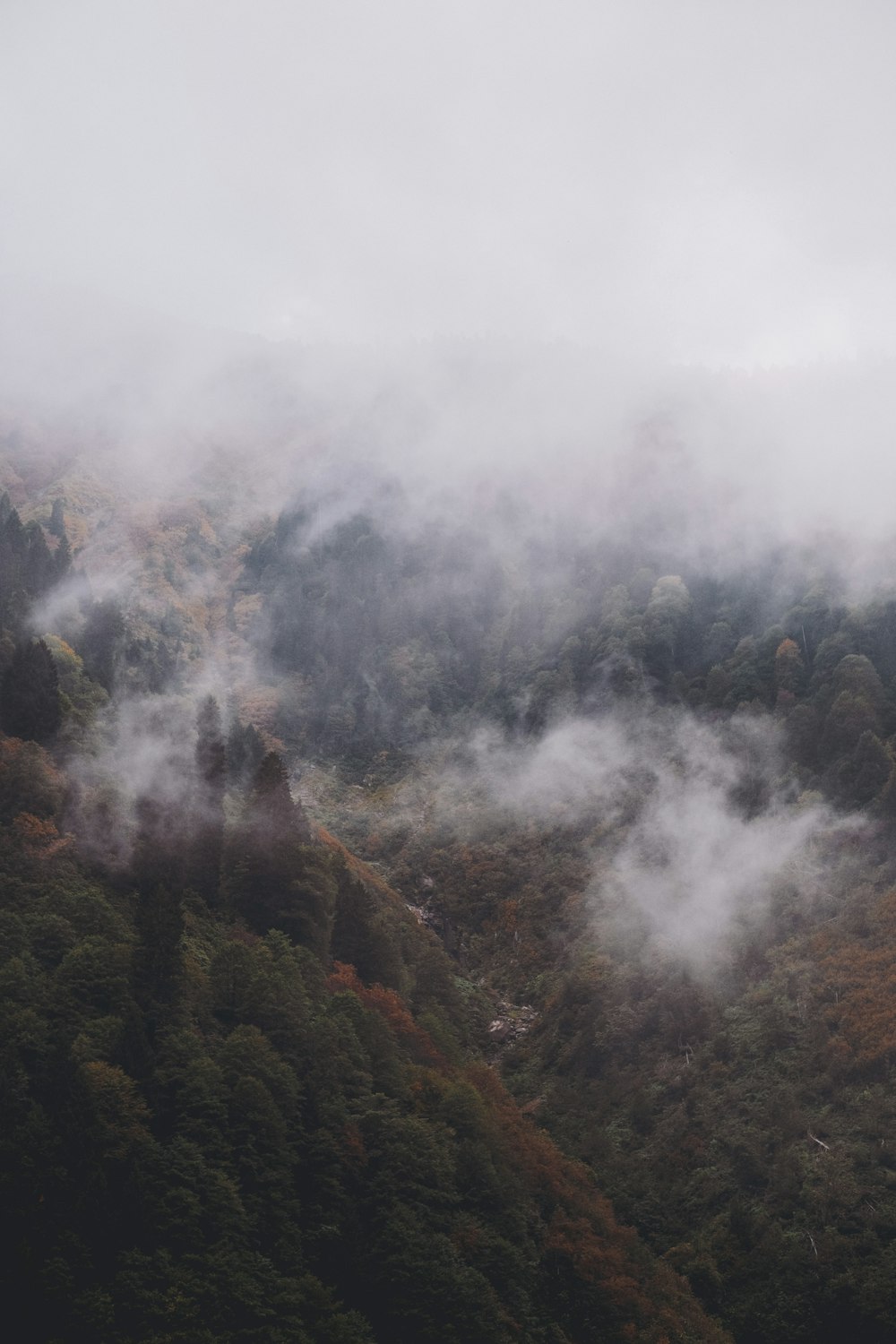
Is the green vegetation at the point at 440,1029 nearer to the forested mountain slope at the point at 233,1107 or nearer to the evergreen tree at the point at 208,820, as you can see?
the forested mountain slope at the point at 233,1107

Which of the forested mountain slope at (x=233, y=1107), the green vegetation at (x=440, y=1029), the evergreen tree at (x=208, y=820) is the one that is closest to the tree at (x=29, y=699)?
the forested mountain slope at (x=233, y=1107)

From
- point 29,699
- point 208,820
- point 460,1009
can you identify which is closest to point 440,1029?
point 460,1009

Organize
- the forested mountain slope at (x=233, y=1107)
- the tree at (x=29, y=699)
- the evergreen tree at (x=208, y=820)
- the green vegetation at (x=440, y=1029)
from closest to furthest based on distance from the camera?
1. the forested mountain slope at (x=233, y=1107)
2. the green vegetation at (x=440, y=1029)
3. the evergreen tree at (x=208, y=820)
4. the tree at (x=29, y=699)

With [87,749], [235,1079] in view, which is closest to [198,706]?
[87,749]

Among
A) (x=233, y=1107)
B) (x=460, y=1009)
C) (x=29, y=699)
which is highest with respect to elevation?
(x=29, y=699)

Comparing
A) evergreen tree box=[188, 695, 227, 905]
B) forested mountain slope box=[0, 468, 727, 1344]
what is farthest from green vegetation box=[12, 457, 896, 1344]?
evergreen tree box=[188, 695, 227, 905]

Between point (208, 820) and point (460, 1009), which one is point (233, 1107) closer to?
point (208, 820)

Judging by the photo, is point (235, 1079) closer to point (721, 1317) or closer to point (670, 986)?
point (721, 1317)

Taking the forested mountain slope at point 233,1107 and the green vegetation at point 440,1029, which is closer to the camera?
the forested mountain slope at point 233,1107
